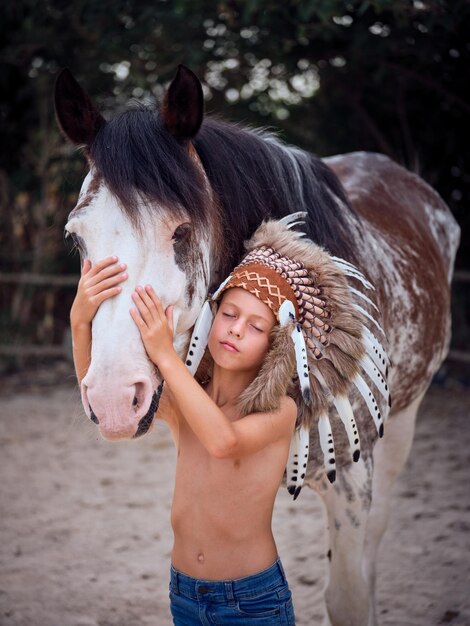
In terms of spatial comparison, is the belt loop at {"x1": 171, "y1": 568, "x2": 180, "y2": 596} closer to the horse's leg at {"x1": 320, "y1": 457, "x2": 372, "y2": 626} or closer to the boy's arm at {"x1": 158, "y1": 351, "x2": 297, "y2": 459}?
the boy's arm at {"x1": 158, "y1": 351, "x2": 297, "y2": 459}

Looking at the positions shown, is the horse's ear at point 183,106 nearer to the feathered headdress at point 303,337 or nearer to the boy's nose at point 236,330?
the feathered headdress at point 303,337

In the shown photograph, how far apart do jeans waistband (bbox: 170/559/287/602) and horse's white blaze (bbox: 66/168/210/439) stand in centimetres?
43

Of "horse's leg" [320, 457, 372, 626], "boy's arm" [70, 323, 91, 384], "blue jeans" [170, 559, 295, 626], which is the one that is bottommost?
"horse's leg" [320, 457, 372, 626]

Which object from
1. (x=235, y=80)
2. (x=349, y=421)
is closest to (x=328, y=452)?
(x=349, y=421)

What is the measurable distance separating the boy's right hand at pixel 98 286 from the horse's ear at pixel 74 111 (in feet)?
1.55

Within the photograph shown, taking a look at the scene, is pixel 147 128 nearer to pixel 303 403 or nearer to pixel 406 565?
pixel 303 403

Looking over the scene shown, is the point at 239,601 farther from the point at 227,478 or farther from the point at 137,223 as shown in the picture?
the point at 137,223

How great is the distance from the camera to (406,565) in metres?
3.29

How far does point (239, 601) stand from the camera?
1.62m

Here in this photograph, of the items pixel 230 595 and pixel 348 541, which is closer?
pixel 230 595

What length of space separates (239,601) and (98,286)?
0.83 m

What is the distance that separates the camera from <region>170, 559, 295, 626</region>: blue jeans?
1.62 metres

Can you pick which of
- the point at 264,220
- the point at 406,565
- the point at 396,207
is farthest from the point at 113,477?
the point at 264,220

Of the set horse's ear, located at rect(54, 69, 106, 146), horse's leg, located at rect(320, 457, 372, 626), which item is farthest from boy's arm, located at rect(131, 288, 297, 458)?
horse's leg, located at rect(320, 457, 372, 626)
